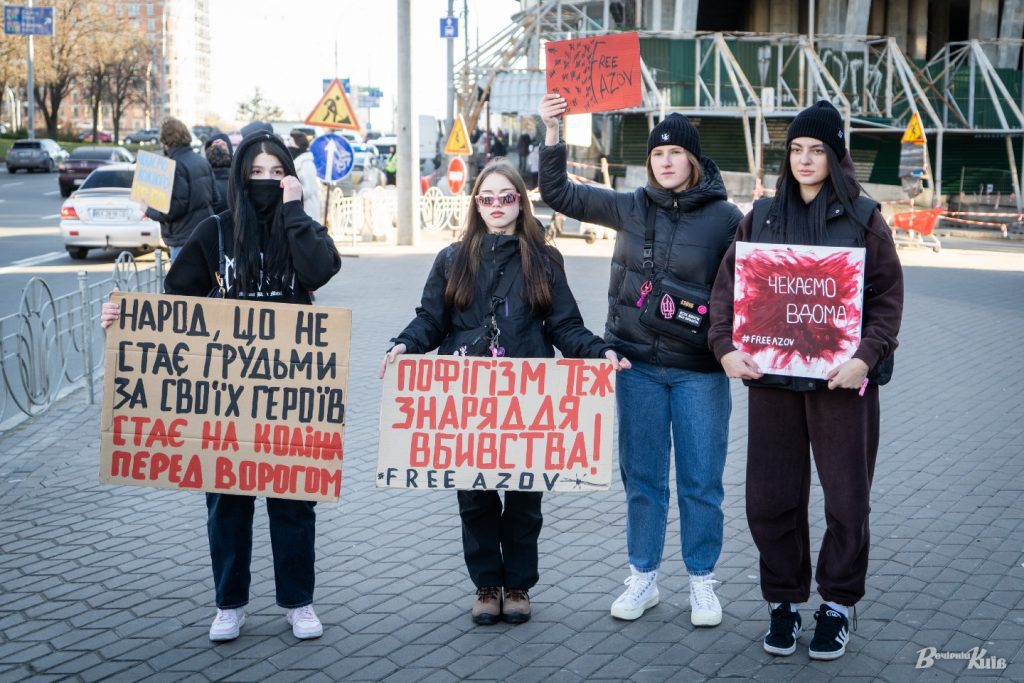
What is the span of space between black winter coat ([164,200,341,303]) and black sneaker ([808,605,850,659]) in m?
2.32

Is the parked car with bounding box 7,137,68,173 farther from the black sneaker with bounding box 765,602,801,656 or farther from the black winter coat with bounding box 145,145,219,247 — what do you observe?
the black sneaker with bounding box 765,602,801,656

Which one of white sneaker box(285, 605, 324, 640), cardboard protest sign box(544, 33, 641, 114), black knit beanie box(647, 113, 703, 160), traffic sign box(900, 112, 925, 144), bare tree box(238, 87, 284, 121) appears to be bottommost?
white sneaker box(285, 605, 324, 640)

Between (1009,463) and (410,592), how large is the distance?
416 cm

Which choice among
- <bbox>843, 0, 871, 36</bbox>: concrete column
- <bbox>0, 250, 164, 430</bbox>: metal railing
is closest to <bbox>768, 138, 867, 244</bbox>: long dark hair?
<bbox>0, 250, 164, 430</bbox>: metal railing

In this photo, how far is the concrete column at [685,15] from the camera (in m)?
35.7

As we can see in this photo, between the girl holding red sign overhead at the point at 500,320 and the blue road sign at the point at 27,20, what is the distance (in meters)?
56.8

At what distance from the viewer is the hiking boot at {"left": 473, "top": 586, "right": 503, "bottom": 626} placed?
4.85 m

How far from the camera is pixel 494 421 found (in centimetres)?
477

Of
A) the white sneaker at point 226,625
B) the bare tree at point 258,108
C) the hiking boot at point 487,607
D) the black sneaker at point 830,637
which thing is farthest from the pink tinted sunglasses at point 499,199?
the bare tree at point 258,108

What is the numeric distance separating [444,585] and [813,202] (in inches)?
92.4

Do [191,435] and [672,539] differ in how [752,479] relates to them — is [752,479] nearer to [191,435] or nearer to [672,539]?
[672,539]

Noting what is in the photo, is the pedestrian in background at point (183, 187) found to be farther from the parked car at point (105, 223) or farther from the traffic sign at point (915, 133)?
the traffic sign at point (915, 133)

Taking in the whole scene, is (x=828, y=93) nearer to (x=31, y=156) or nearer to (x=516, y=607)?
(x=516, y=607)

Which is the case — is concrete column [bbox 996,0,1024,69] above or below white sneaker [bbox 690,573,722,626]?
above
